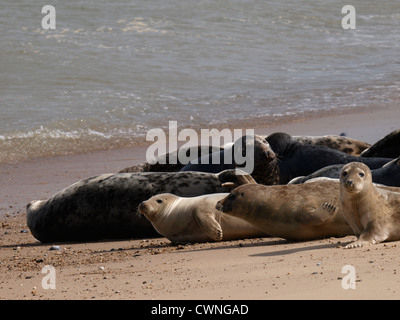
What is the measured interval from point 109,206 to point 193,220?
104cm

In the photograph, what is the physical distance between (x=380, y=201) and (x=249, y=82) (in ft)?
35.2

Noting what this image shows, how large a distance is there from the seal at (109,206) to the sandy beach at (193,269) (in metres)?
0.17

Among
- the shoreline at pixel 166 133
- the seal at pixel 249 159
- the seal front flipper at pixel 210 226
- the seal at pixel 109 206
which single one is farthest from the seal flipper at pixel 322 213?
the shoreline at pixel 166 133

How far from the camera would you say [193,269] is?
4.90 meters

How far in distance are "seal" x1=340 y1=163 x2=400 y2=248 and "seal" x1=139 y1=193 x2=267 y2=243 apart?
3.59 ft

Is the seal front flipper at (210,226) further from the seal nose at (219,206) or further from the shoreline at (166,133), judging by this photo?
the shoreline at (166,133)

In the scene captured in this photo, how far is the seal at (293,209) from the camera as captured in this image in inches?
224

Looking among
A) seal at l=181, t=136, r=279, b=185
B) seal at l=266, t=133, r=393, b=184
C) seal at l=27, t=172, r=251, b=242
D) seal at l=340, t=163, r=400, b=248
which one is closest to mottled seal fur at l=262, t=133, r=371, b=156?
seal at l=266, t=133, r=393, b=184

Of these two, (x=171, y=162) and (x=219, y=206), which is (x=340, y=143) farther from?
(x=219, y=206)

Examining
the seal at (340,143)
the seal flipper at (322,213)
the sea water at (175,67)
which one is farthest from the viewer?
the sea water at (175,67)

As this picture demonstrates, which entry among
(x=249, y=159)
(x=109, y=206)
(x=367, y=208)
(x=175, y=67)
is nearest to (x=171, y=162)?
(x=249, y=159)

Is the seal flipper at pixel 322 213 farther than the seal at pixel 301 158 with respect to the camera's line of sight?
No

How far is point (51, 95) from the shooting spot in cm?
1466
